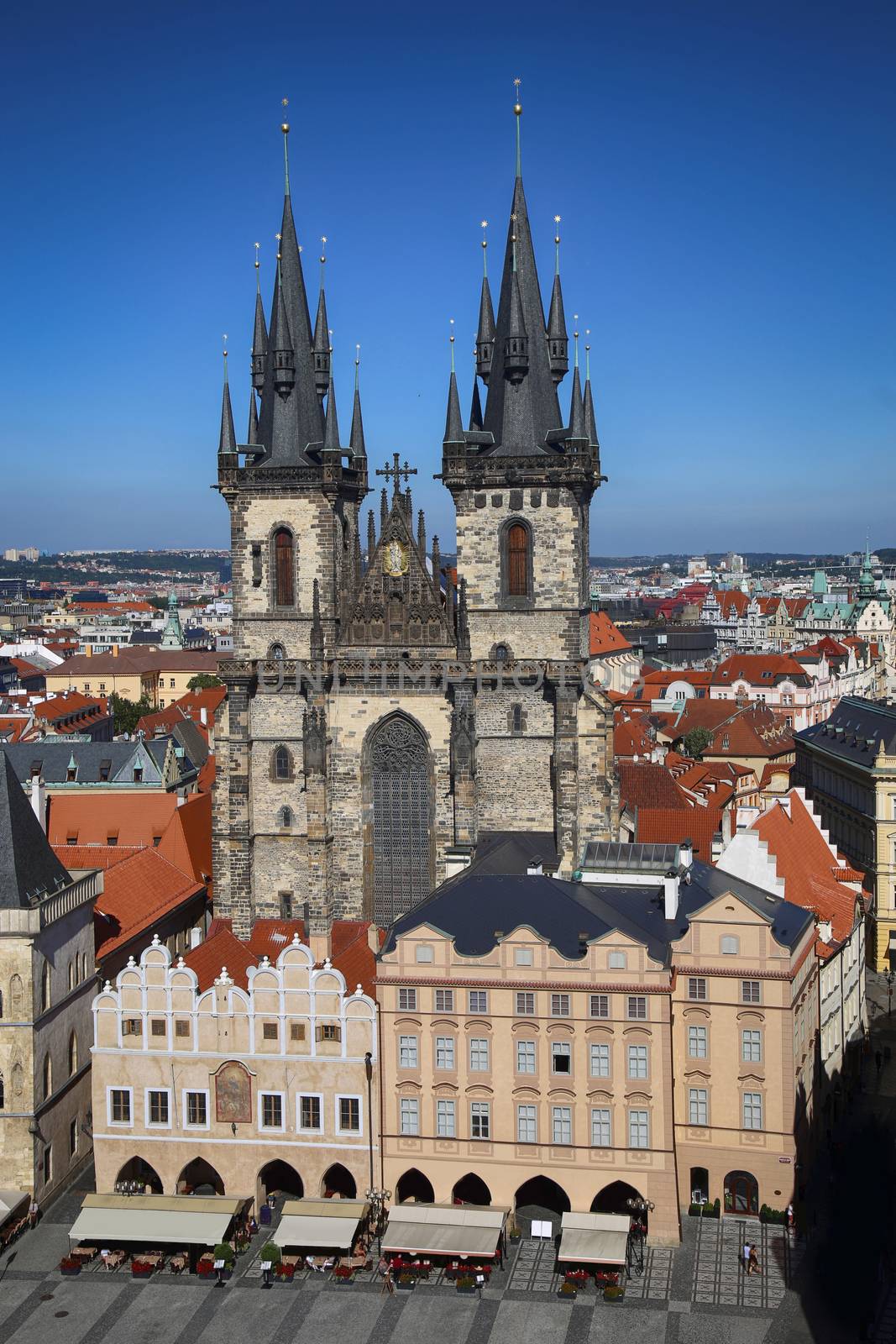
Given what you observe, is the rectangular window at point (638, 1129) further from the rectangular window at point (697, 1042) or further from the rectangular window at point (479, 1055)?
the rectangular window at point (479, 1055)

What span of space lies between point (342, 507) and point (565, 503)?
403 inches

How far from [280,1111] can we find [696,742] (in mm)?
90796

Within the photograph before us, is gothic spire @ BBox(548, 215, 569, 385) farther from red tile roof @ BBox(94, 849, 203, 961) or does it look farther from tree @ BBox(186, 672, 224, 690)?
tree @ BBox(186, 672, 224, 690)

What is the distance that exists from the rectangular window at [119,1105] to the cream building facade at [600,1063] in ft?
27.2

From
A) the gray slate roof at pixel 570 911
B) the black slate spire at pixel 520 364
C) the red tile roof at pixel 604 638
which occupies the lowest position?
the gray slate roof at pixel 570 911

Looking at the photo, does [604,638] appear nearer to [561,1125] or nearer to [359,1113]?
[359,1113]

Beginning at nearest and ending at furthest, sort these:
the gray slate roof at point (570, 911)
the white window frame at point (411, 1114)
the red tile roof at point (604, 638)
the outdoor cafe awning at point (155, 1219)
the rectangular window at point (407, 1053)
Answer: the outdoor cafe awning at point (155, 1219)
the white window frame at point (411, 1114)
the rectangular window at point (407, 1053)
the gray slate roof at point (570, 911)
the red tile roof at point (604, 638)

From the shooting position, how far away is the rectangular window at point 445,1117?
4619 centimetres

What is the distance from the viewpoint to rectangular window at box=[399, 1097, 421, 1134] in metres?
46.3

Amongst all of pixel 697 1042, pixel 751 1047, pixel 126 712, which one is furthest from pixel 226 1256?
pixel 126 712

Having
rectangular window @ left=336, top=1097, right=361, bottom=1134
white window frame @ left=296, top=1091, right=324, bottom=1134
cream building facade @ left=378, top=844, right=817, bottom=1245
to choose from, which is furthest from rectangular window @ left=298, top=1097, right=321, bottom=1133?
cream building facade @ left=378, top=844, right=817, bottom=1245

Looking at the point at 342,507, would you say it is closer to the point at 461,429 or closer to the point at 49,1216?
the point at 461,429

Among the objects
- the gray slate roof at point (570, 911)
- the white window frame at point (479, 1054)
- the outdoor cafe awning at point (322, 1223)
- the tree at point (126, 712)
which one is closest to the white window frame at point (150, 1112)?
the outdoor cafe awning at point (322, 1223)

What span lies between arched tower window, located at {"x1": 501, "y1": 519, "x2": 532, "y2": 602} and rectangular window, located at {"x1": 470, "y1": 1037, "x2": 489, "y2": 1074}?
24246 mm
